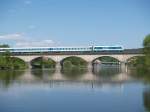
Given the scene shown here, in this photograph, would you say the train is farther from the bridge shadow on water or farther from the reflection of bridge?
the bridge shadow on water

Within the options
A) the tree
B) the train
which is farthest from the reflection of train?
the tree

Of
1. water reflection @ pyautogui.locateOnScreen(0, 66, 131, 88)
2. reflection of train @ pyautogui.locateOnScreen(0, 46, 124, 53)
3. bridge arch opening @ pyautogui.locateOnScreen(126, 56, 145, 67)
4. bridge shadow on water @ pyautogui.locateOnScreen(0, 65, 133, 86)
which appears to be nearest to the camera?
bridge shadow on water @ pyautogui.locateOnScreen(0, 65, 133, 86)

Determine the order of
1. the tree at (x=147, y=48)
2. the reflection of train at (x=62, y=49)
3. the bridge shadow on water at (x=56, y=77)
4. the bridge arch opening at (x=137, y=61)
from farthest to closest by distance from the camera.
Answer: the reflection of train at (x=62, y=49) → the bridge arch opening at (x=137, y=61) → the tree at (x=147, y=48) → the bridge shadow on water at (x=56, y=77)

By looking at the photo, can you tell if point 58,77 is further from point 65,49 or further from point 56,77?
point 65,49

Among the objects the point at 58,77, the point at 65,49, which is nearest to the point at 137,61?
the point at 65,49

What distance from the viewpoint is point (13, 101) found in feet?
76.5

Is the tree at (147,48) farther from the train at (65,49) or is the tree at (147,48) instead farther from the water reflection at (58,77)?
the train at (65,49)

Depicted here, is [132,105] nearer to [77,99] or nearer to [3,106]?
[77,99]

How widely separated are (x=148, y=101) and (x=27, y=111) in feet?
23.1

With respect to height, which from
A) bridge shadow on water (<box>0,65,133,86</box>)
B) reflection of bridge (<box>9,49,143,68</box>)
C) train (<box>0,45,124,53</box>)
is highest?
train (<box>0,45,124,53</box>)

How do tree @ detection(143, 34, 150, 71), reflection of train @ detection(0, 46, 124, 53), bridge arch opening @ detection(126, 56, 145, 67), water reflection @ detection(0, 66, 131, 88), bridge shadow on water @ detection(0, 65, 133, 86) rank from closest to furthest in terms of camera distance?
bridge shadow on water @ detection(0, 65, 133, 86), water reflection @ detection(0, 66, 131, 88), tree @ detection(143, 34, 150, 71), bridge arch opening @ detection(126, 56, 145, 67), reflection of train @ detection(0, 46, 124, 53)

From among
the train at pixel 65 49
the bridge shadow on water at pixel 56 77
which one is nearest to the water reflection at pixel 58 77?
the bridge shadow on water at pixel 56 77

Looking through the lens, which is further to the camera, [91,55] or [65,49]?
[65,49]

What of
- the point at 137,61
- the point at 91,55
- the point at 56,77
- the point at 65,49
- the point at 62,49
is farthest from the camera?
the point at 137,61
